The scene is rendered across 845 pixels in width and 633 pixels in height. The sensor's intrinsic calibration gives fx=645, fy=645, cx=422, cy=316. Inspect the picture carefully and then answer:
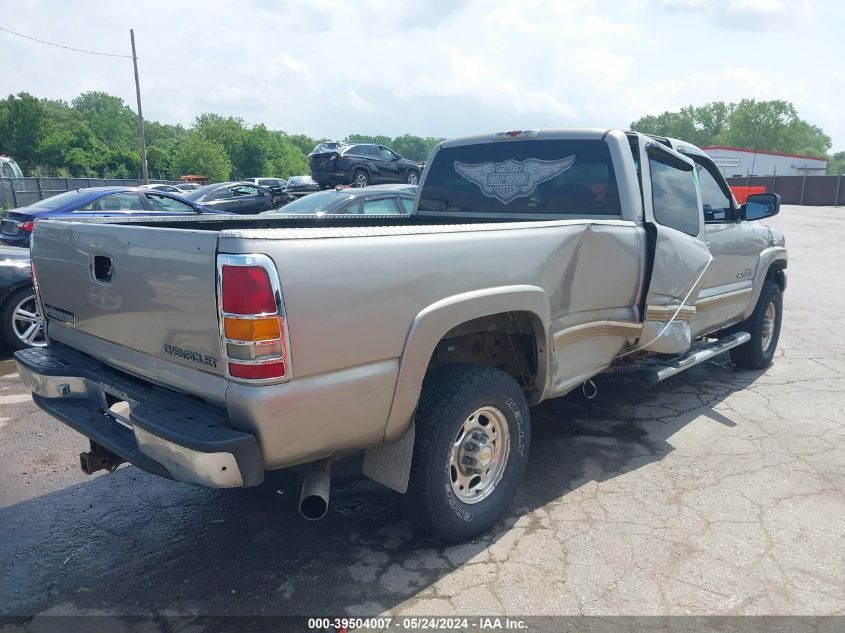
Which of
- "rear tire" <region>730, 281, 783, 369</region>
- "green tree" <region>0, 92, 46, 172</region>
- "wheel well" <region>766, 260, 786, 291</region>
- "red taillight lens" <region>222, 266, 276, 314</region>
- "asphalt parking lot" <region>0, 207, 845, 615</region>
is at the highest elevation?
"green tree" <region>0, 92, 46, 172</region>

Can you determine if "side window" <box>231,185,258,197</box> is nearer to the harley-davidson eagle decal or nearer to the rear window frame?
the rear window frame

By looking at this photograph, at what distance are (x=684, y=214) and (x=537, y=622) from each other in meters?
3.12

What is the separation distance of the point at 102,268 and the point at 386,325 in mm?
1357

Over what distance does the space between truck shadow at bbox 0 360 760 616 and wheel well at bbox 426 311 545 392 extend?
746 mm

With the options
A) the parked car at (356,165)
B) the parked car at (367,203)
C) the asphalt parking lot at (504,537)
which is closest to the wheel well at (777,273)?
the asphalt parking lot at (504,537)

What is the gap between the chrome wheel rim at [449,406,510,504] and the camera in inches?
125

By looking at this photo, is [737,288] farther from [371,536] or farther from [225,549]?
[225,549]

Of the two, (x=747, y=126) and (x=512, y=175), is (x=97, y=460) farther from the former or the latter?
(x=747, y=126)

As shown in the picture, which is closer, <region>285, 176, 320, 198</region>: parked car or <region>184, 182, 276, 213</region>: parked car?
<region>184, 182, 276, 213</region>: parked car

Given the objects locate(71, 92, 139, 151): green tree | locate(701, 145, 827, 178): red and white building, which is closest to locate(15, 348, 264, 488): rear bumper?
locate(701, 145, 827, 178): red and white building

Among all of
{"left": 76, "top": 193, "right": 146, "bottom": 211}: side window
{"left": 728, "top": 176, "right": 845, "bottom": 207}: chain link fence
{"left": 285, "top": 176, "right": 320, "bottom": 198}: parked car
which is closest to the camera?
{"left": 76, "top": 193, "right": 146, "bottom": 211}: side window

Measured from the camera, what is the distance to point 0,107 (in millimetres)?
71250

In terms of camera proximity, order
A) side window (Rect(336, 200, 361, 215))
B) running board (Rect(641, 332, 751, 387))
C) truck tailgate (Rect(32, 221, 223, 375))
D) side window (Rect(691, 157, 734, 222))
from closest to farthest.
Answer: truck tailgate (Rect(32, 221, 223, 375)) → running board (Rect(641, 332, 751, 387)) → side window (Rect(691, 157, 734, 222)) → side window (Rect(336, 200, 361, 215))

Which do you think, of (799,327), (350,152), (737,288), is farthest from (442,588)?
(350,152)
